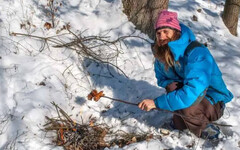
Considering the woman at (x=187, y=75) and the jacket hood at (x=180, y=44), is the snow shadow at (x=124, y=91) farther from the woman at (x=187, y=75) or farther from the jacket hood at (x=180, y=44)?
the jacket hood at (x=180, y=44)

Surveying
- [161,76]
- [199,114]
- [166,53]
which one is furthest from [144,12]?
[199,114]

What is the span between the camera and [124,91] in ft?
12.8

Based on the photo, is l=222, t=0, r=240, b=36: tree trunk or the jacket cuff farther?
l=222, t=0, r=240, b=36: tree trunk

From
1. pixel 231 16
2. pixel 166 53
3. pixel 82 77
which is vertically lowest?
pixel 82 77

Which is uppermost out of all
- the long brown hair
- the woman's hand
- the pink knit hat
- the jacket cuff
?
the pink knit hat

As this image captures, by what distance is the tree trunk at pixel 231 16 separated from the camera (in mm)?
5457

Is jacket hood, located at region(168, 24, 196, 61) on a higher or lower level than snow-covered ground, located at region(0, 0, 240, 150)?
higher

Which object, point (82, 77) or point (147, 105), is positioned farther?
point (82, 77)

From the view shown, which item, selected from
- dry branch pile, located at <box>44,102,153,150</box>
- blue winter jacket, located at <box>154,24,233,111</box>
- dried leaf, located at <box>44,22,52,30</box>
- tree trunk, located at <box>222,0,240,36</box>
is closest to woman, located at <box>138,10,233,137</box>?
blue winter jacket, located at <box>154,24,233,111</box>

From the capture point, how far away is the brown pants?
2.82 metres

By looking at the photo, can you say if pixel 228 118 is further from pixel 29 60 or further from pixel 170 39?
pixel 29 60

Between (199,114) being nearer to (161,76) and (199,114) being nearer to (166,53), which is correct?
(161,76)

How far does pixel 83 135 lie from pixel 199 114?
1.22m

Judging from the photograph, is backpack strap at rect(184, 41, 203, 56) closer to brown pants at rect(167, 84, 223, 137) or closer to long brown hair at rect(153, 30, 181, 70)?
long brown hair at rect(153, 30, 181, 70)
